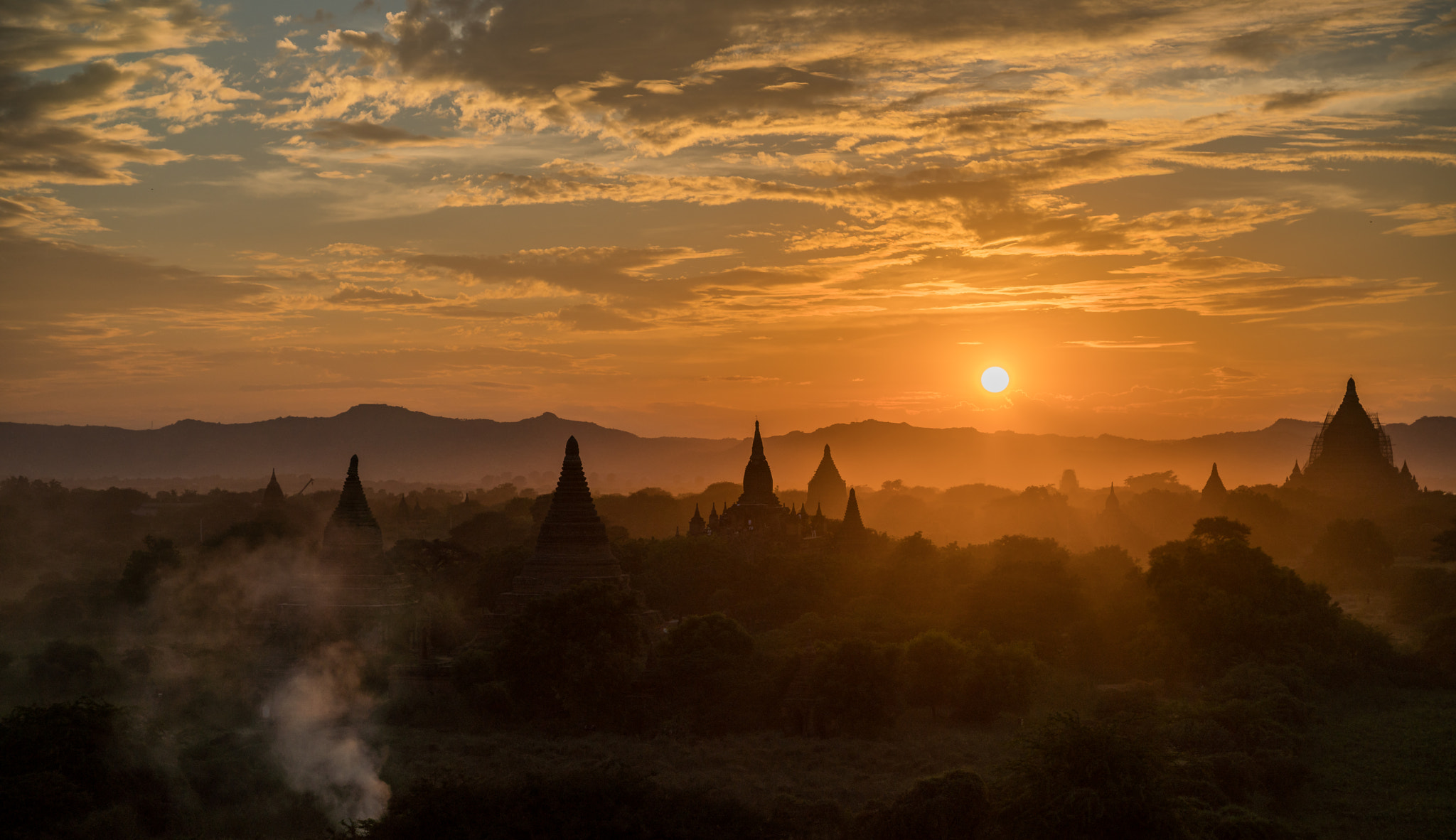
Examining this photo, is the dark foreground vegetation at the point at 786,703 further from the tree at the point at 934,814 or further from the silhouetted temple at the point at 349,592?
the silhouetted temple at the point at 349,592

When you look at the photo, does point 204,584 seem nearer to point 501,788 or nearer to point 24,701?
point 24,701

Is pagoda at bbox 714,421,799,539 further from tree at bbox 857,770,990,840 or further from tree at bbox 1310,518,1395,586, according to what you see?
tree at bbox 857,770,990,840

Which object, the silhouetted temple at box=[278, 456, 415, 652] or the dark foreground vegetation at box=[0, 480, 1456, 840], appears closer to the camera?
the dark foreground vegetation at box=[0, 480, 1456, 840]

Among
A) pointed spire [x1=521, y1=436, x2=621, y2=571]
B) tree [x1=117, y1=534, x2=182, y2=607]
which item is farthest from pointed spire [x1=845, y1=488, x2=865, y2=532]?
tree [x1=117, y1=534, x2=182, y2=607]

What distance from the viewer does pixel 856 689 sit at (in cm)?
3809

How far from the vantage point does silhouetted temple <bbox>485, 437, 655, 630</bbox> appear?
44.9 meters

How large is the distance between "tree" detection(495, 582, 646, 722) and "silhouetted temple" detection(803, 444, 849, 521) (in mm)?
70603

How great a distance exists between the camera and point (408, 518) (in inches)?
4862

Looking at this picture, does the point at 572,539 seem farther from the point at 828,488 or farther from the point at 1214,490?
the point at 1214,490

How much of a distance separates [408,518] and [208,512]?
18.5m

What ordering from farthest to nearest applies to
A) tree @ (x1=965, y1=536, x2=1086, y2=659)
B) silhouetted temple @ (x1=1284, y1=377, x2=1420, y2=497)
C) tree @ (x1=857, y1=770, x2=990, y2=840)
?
1. silhouetted temple @ (x1=1284, y1=377, x2=1420, y2=497)
2. tree @ (x1=965, y1=536, x2=1086, y2=659)
3. tree @ (x1=857, y1=770, x2=990, y2=840)

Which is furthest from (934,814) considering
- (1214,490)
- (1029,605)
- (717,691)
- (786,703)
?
(1214,490)

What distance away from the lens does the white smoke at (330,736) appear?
1196 inches

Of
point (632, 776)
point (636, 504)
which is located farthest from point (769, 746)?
point (636, 504)
